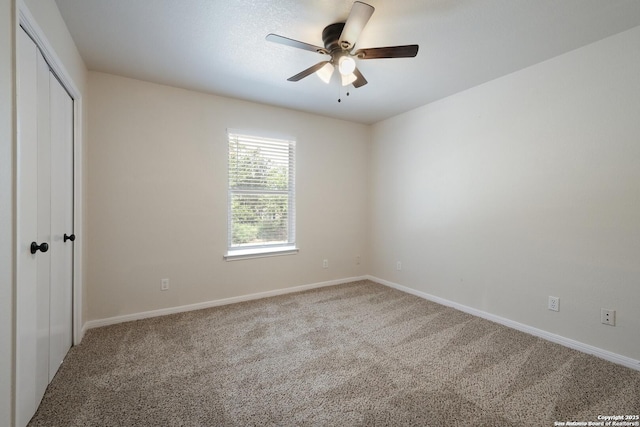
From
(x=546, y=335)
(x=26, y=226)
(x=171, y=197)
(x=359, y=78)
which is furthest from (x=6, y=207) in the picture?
(x=546, y=335)

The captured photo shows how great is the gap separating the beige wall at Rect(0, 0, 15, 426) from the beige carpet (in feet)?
1.74

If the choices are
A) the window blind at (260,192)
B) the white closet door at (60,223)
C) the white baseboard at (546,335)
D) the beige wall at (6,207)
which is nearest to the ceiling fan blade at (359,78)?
the window blind at (260,192)

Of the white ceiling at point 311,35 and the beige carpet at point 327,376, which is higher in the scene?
the white ceiling at point 311,35

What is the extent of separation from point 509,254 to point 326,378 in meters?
2.14

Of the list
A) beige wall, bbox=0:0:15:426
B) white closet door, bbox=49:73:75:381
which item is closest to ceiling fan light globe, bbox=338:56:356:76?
beige wall, bbox=0:0:15:426

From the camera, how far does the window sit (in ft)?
11.1

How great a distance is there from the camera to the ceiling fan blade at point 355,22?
1.51 metres

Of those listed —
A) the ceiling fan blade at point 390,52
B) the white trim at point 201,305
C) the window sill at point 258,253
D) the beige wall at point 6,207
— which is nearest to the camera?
the beige wall at point 6,207

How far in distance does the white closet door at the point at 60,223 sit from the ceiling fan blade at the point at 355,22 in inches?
76.7

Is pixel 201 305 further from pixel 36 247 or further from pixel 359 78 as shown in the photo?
pixel 359 78

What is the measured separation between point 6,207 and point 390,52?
7.15ft

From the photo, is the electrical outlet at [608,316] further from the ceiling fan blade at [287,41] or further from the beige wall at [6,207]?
the beige wall at [6,207]

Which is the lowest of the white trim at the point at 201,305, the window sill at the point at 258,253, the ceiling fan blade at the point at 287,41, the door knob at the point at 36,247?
the white trim at the point at 201,305

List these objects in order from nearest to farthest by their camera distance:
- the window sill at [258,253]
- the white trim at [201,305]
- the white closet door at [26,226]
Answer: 1. the white closet door at [26,226]
2. the white trim at [201,305]
3. the window sill at [258,253]
